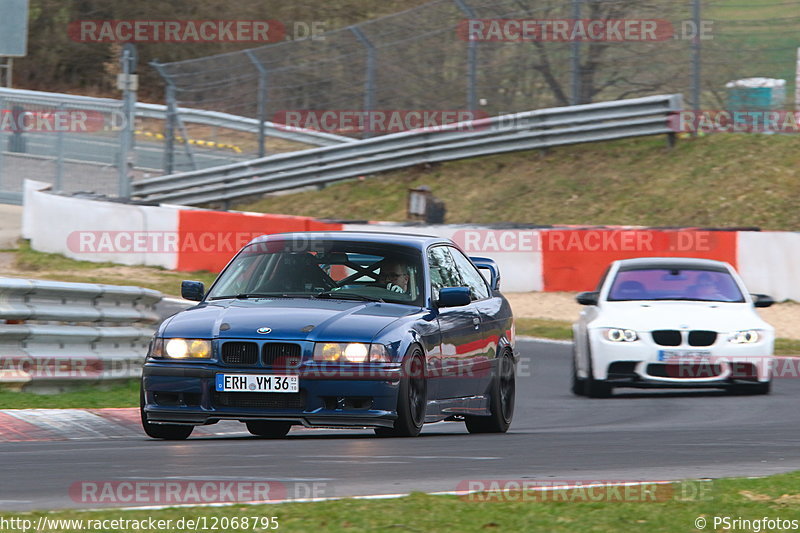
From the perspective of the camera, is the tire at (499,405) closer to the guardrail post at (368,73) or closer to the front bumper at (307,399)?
the front bumper at (307,399)

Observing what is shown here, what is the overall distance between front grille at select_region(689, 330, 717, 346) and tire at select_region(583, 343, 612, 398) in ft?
2.91

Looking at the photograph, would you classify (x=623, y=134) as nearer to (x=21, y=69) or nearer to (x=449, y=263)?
(x=449, y=263)

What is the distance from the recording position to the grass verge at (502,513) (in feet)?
18.5

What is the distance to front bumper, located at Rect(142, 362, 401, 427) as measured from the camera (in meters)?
8.58

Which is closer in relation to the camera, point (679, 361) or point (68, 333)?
point (68, 333)

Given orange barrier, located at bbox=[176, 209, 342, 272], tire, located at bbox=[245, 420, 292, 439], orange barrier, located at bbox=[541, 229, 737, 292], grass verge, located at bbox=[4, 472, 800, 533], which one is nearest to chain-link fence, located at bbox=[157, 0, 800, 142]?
orange barrier, located at bbox=[541, 229, 737, 292]

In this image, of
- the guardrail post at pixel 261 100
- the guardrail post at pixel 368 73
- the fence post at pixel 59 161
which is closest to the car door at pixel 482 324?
the guardrail post at pixel 368 73

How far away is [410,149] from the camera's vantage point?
29.1 m

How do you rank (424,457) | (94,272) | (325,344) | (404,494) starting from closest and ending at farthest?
(404,494), (424,457), (325,344), (94,272)

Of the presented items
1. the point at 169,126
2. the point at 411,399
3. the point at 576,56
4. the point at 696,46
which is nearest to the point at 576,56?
the point at 576,56

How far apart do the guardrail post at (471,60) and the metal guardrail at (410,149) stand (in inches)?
26.4

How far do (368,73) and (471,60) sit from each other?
2.07 m

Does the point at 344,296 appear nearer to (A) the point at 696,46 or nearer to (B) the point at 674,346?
(B) the point at 674,346

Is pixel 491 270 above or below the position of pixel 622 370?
above
